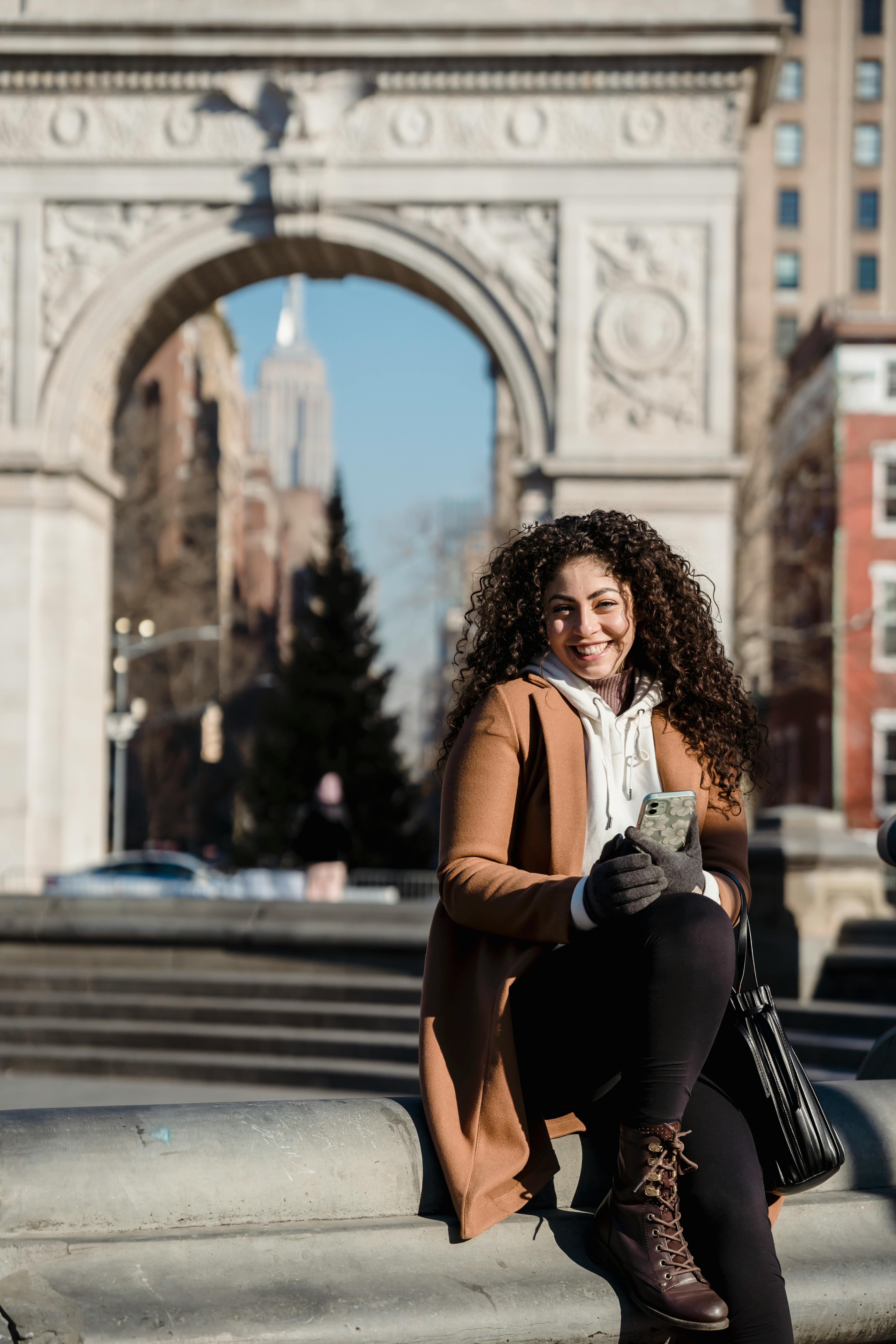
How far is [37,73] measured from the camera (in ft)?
53.0

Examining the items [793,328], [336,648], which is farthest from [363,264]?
[793,328]

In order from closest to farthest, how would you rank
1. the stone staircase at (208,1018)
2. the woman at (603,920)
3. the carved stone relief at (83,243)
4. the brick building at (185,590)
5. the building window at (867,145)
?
the woman at (603,920) → the stone staircase at (208,1018) → the carved stone relief at (83,243) → the brick building at (185,590) → the building window at (867,145)

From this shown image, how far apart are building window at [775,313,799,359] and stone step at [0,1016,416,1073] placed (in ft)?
182

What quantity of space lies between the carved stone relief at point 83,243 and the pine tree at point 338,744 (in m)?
10.2

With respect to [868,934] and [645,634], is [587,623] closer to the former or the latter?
[645,634]

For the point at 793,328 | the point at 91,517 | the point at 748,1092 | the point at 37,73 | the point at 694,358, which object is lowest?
the point at 748,1092

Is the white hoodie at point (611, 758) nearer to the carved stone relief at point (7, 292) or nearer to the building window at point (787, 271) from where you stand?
the carved stone relief at point (7, 292)

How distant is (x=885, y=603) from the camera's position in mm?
35906

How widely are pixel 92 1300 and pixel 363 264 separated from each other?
51.7 feet

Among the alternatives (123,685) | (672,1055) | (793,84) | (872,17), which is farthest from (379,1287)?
(872,17)

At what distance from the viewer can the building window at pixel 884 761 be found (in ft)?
118

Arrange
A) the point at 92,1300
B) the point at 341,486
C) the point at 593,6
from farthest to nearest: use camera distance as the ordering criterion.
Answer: the point at 341,486 → the point at 593,6 → the point at 92,1300

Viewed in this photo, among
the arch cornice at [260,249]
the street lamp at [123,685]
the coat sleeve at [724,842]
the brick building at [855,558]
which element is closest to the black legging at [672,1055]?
the coat sleeve at [724,842]

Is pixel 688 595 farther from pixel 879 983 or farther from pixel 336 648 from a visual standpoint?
pixel 336 648
